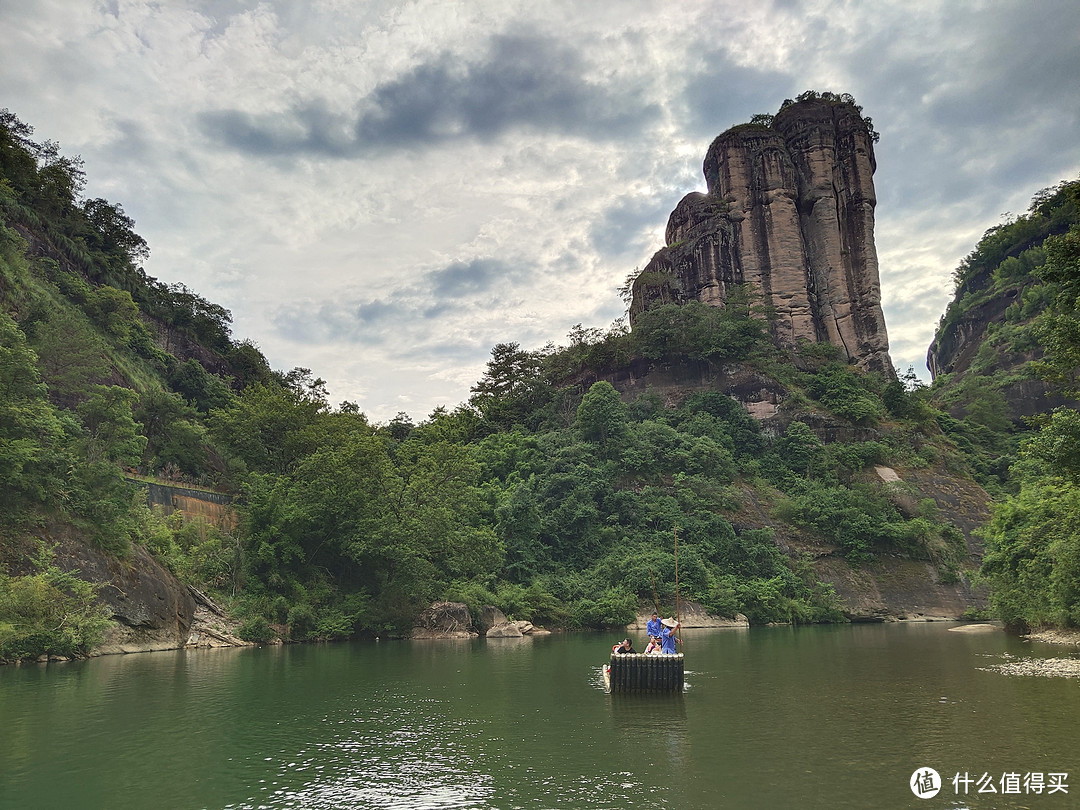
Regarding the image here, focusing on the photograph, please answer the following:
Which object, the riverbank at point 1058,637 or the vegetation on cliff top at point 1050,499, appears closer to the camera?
the vegetation on cliff top at point 1050,499

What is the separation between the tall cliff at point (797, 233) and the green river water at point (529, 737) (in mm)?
59034

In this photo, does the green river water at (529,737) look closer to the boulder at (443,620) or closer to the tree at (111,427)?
the tree at (111,427)

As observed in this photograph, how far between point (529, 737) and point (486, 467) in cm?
4632

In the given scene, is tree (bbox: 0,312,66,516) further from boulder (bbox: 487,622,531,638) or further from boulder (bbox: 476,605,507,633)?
boulder (bbox: 487,622,531,638)

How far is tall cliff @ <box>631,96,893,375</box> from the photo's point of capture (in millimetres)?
78375

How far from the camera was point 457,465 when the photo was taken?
4575 cm

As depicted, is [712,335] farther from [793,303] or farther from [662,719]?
[662,719]

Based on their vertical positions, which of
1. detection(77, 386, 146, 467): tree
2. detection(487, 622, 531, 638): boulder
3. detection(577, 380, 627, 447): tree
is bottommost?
detection(487, 622, 531, 638): boulder

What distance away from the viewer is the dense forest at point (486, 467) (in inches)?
1124

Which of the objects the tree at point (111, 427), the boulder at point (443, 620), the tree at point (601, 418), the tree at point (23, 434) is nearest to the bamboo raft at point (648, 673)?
the boulder at point (443, 620)

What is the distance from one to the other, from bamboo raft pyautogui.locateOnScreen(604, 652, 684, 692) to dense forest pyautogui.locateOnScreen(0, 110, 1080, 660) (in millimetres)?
12084

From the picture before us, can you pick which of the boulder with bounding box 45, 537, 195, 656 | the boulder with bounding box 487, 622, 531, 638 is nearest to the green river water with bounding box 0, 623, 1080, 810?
the boulder with bounding box 45, 537, 195, 656

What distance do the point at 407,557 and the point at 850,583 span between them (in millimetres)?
32905

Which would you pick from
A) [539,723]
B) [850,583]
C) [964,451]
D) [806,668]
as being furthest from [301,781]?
[964,451]
